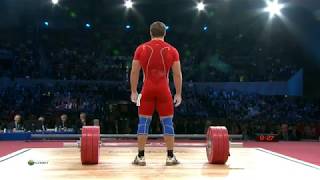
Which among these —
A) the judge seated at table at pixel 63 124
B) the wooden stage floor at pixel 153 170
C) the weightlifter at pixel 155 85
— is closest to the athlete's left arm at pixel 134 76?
the weightlifter at pixel 155 85

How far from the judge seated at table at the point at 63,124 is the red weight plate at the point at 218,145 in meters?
11.4

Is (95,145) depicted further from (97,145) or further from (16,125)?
(16,125)

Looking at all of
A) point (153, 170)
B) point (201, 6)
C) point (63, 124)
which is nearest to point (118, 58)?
point (201, 6)

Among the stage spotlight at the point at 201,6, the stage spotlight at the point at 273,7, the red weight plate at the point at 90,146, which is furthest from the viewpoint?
the stage spotlight at the point at 201,6

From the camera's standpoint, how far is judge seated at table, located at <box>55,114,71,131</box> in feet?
55.0

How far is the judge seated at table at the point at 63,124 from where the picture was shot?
16761 millimetres

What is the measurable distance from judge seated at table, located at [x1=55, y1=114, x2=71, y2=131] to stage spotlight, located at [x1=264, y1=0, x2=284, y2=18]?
10.4 metres

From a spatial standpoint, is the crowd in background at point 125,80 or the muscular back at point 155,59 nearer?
the muscular back at point 155,59

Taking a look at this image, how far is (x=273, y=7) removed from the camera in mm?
20812

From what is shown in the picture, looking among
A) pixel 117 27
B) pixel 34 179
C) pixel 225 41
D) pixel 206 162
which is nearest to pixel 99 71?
pixel 117 27

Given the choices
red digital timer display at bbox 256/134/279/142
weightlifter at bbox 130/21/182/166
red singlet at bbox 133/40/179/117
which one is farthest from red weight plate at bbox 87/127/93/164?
red digital timer display at bbox 256/134/279/142

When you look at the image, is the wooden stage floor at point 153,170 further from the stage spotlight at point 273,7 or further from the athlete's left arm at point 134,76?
the stage spotlight at point 273,7

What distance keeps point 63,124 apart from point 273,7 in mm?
10872

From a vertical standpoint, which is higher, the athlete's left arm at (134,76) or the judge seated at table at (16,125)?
the athlete's left arm at (134,76)
